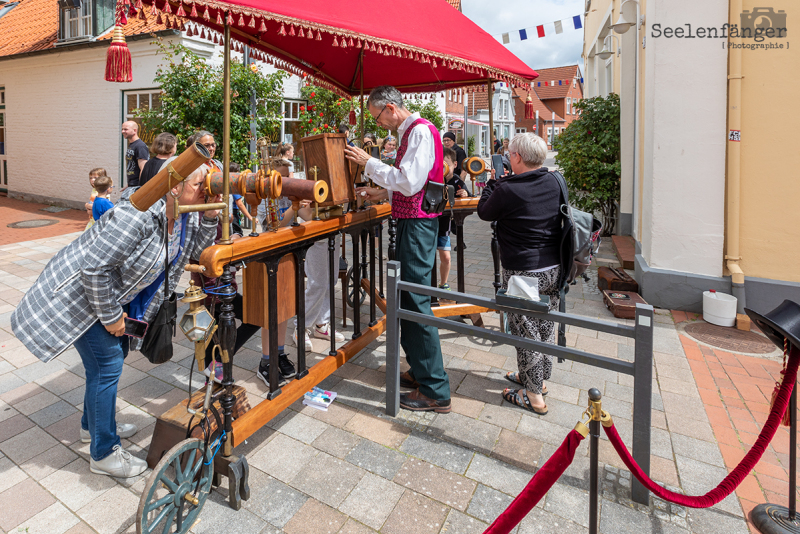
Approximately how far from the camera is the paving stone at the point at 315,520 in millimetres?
2086

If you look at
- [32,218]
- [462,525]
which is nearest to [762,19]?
[462,525]

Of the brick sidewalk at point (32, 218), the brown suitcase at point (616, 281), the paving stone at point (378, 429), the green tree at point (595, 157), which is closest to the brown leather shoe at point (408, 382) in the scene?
the paving stone at point (378, 429)

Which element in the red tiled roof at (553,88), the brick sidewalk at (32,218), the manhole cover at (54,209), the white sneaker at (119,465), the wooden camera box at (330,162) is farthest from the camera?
the red tiled roof at (553,88)

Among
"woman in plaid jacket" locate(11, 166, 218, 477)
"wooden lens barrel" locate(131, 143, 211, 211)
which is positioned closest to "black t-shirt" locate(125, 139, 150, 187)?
"woman in plaid jacket" locate(11, 166, 218, 477)

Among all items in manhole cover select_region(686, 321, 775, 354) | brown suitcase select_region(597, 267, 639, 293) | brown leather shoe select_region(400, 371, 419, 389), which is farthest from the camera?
brown suitcase select_region(597, 267, 639, 293)

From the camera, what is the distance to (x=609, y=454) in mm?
2627

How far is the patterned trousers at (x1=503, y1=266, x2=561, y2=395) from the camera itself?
3.00 meters

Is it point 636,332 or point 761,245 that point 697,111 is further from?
point 636,332

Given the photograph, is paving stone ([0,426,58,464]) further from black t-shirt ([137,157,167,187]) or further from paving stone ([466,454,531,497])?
black t-shirt ([137,157,167,187])

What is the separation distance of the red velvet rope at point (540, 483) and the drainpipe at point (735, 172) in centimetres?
407

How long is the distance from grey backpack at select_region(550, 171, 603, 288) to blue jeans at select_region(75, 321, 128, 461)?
255 centimetres

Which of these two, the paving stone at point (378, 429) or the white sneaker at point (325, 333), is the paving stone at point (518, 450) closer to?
the paving stone at point (378, 429)

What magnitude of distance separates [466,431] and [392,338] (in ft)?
2.33

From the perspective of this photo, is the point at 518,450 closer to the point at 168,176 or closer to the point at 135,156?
the point at 168,176
